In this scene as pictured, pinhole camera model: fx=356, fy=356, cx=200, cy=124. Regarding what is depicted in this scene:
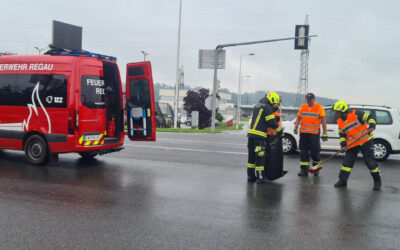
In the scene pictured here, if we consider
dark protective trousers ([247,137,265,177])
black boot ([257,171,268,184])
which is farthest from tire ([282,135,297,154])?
black boot ([257,171,268,184])

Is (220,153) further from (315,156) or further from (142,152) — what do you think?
(315,156)

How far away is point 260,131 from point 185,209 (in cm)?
254

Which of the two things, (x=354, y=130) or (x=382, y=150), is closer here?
(x=354, y=130)

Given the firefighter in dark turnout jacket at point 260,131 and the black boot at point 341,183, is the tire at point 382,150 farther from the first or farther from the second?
the firefighter in dark turnout jacket at point 260,131

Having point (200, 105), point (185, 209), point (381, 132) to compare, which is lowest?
point (185, 209)

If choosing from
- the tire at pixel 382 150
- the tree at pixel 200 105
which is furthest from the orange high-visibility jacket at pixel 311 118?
the tree at pixel 200 105

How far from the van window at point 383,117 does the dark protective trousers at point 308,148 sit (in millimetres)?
3890

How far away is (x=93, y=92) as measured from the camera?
790 cm

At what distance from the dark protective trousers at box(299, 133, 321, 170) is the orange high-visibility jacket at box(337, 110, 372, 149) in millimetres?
988

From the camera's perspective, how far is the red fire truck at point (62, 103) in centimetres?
761

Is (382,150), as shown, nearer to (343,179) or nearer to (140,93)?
(343,179)

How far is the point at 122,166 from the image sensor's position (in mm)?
8461

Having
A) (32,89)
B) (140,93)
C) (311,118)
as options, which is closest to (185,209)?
(311,118)

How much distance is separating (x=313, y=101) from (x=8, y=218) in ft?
21.4
